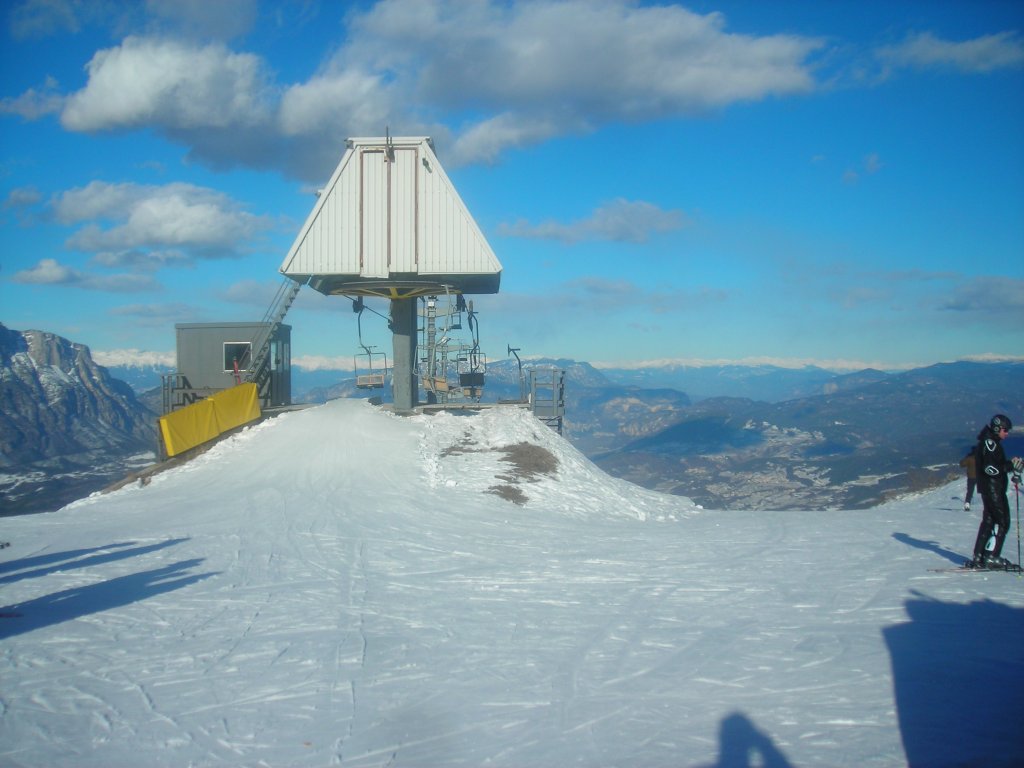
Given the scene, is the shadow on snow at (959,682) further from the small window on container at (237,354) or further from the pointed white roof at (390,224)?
the small window on container at (237,354)

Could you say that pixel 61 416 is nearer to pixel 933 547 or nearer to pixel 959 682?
pixel 933 547

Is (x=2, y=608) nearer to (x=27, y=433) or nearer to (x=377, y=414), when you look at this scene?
(x=377, y=414)

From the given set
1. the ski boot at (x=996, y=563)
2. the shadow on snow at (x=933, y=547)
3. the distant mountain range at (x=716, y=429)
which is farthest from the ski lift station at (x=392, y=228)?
the distant mountain range at (x=716, y=429)

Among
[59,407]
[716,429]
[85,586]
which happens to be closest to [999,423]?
[85,586]

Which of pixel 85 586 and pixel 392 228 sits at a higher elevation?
pixel 392 228

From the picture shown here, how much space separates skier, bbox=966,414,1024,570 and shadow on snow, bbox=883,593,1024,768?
1.56m

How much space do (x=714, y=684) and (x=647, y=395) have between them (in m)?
163

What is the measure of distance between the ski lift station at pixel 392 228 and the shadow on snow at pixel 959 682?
64.6 feet

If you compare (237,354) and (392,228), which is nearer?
(392,228)

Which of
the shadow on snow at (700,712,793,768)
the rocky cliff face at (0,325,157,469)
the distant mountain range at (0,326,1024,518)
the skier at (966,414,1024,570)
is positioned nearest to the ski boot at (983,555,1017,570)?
the skier at (966,414,1024,570)

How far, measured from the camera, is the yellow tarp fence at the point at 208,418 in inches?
799

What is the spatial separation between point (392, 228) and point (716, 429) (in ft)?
296

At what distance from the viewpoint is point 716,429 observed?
109062 millimetres

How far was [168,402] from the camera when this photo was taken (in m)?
27.8
